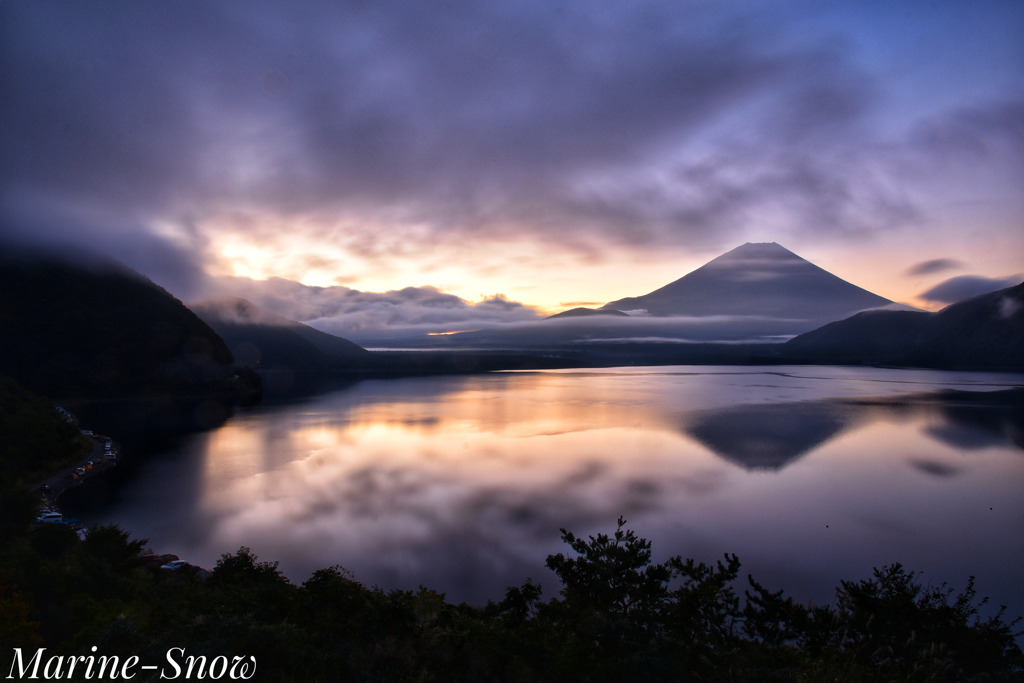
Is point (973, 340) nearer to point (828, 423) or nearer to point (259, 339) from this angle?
point (828, 423)

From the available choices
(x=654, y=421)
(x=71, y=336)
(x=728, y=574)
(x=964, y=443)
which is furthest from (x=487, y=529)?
(x=71, y=336)

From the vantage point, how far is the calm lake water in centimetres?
1263

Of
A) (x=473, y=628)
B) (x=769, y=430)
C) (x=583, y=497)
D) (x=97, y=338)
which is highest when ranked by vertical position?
A: (x=97, y=338)

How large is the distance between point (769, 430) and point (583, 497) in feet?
67.7

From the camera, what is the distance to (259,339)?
→ 550 ft

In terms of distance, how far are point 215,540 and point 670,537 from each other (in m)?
13.1

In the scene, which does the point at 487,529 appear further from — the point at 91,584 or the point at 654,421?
the point at 654,421

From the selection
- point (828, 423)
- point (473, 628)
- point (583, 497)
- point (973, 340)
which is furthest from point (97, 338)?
point (973, 340)

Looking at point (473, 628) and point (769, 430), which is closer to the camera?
point (473, 628)

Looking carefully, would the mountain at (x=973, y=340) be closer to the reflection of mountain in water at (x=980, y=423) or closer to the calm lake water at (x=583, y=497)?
the reflection of mountain in water at (x=980, y=423)

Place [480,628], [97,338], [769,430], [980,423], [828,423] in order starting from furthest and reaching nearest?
[97,338] → [828,423] → [980,423] → [769,430] → [480,628]

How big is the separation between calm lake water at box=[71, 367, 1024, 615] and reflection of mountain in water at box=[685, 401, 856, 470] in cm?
26

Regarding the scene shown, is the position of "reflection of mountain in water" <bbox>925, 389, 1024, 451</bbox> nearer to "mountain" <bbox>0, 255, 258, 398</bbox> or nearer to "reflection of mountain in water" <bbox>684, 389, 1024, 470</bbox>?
"reflection of mountain in water" <bbox>684, 389, 1024, 470</bbox>

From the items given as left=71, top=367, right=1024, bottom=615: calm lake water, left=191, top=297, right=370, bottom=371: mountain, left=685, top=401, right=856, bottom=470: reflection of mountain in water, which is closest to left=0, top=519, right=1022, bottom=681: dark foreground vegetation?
left=71, top=367, right=1024, bottom=615: calm lake water
